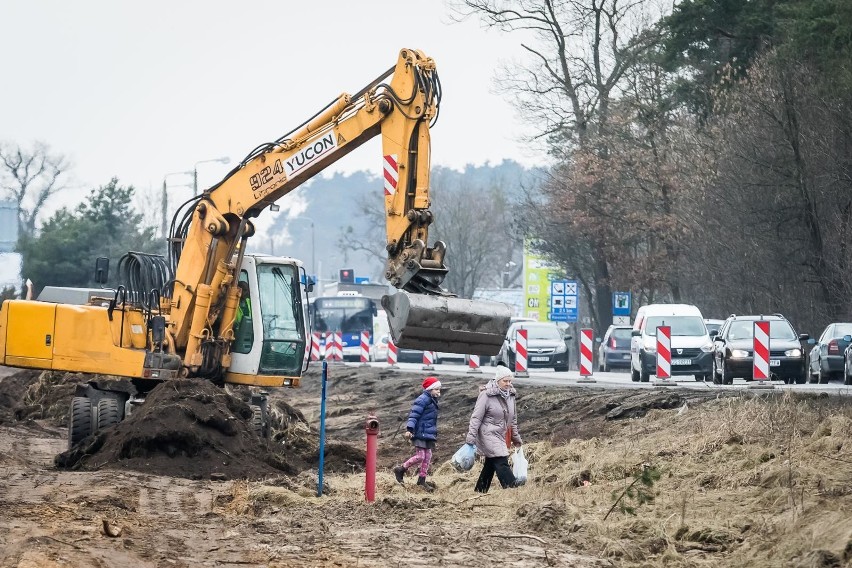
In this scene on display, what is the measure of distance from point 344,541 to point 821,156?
30.6 meters

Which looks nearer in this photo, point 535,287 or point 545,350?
point 545,350

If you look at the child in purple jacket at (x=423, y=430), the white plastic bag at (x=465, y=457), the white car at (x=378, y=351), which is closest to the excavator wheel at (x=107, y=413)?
the child in purple jacket at (x=423, y=430)

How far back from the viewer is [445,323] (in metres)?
14.1

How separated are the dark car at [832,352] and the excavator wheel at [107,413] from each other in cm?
1966

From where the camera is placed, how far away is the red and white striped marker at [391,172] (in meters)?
15.9

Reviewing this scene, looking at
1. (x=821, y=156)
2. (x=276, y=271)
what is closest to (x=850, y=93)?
(x=821, y=156)

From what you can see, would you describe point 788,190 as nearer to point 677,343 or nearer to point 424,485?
point 677,343

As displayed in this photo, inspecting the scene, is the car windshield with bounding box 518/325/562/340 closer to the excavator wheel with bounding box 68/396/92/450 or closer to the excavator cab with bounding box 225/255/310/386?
A: the excavator cab with bounding box 225/255/310/386

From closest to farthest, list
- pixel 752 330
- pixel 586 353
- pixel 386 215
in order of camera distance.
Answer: pixel 386 215 → pixel 752 330 → pixel 586 353

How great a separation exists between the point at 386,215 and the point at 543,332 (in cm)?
3028

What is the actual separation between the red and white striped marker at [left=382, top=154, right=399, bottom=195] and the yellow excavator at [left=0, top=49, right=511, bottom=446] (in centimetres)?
2

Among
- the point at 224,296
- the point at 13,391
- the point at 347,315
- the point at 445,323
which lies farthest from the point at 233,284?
the point at 347,315

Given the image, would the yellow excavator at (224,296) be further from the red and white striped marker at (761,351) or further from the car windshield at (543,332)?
the car windshield at (543,332)

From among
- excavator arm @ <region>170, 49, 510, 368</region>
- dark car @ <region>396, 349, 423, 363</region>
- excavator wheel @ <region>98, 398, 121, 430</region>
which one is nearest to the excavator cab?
excavator arm @ <region>170, 49, 510, 368</region>
